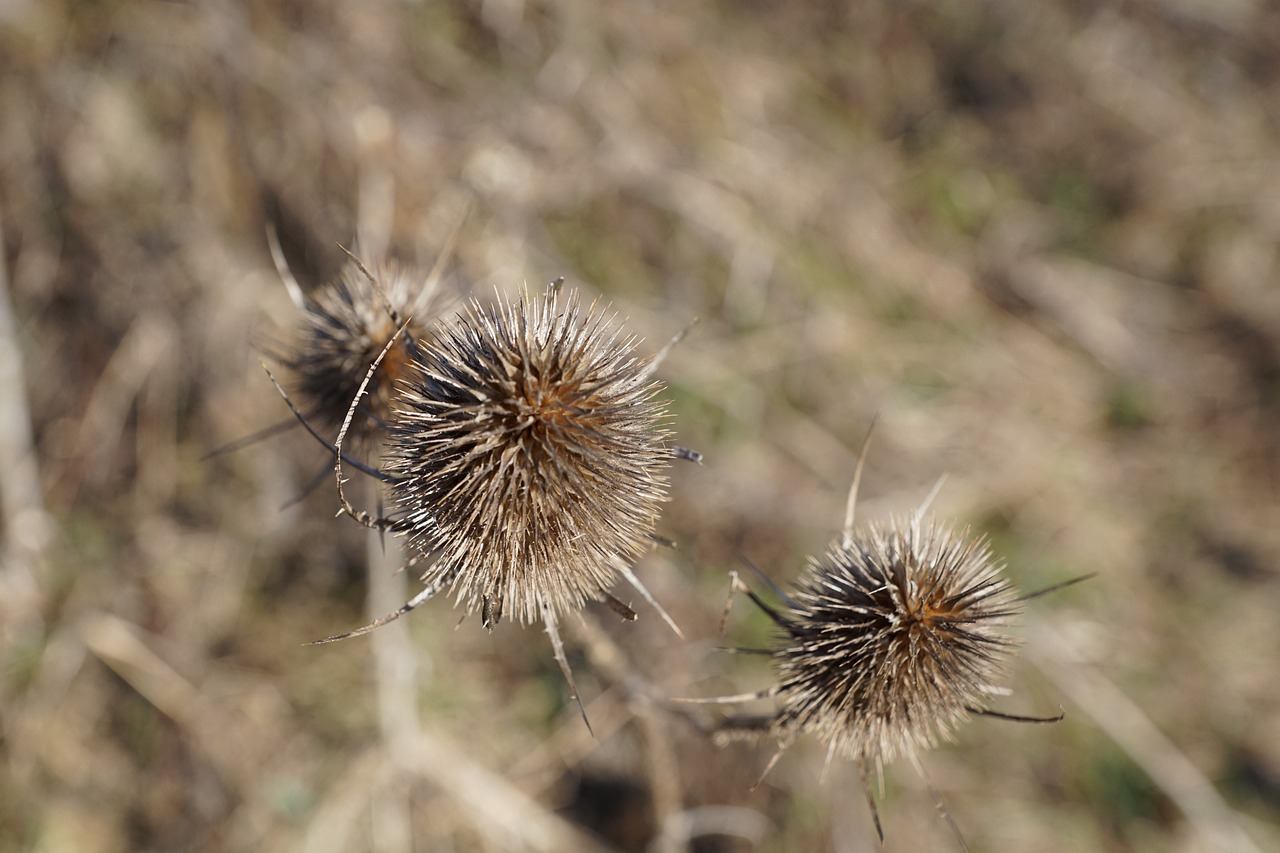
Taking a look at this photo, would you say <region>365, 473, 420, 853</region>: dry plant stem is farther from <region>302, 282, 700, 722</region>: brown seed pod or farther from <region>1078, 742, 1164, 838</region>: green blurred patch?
<region>1078, 742, 1164, 838</region>: green blurred patch

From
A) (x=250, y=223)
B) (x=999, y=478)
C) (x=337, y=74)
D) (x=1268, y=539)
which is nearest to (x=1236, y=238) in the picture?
(x=1268, y=539)

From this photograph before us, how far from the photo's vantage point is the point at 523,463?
197cm

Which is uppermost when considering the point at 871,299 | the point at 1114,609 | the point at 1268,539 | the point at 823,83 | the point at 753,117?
the point at 823,83

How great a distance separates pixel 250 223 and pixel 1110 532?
5.56 meters

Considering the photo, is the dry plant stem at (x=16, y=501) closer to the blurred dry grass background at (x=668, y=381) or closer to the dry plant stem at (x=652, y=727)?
the blurred dry grass background at (x=668, y=381)

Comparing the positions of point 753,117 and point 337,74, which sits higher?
point 753,117

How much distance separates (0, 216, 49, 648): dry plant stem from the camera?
3.92 m

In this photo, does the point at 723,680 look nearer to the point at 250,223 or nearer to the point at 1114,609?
→ the point at 1114,609

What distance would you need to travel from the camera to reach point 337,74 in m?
4.21

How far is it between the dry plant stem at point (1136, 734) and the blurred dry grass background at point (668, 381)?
33 millimetres

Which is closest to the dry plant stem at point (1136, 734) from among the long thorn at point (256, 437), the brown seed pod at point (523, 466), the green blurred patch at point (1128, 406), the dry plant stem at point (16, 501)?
the green blurred patch at point (1128, 406)

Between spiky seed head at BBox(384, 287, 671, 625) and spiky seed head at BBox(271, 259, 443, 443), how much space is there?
12.9 inches

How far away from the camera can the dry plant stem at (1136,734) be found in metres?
4.47

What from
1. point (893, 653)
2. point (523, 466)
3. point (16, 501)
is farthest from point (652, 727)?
point (16, 501)
